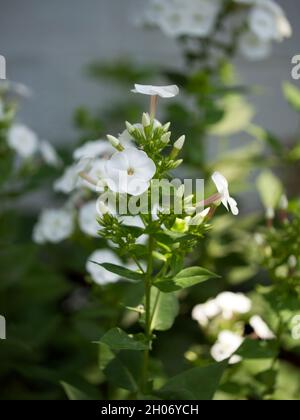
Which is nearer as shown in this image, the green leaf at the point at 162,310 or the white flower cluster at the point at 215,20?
the green leaf at the point at 162,310

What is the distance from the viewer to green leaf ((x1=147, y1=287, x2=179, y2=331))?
1034 mm

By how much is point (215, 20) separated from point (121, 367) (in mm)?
980

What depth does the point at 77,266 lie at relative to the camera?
5.46 ft

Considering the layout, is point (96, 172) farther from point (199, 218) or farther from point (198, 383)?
point (198, 383)

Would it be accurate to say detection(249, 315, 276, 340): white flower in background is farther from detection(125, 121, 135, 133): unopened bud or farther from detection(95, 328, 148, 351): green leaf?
detection(125, 121, 135, 133): unopened bud

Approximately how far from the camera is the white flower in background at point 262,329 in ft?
3.96

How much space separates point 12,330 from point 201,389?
607 mm

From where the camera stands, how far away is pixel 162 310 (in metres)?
1.06

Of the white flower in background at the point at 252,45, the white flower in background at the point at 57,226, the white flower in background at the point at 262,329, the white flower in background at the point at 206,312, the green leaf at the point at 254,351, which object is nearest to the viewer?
the green leaf at the point at 254,351

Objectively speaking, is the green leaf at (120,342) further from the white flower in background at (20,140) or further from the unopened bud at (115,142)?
the white flower in background at (20,140)

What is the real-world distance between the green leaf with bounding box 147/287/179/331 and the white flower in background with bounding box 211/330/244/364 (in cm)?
18

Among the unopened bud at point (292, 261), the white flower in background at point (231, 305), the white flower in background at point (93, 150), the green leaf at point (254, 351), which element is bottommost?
the white flower in background at point (231, 305)

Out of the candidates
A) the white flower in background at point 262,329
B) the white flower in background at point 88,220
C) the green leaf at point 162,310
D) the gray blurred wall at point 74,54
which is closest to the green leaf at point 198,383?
the green leaf at point 162,310

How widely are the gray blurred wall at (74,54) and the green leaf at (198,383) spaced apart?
1681mm
